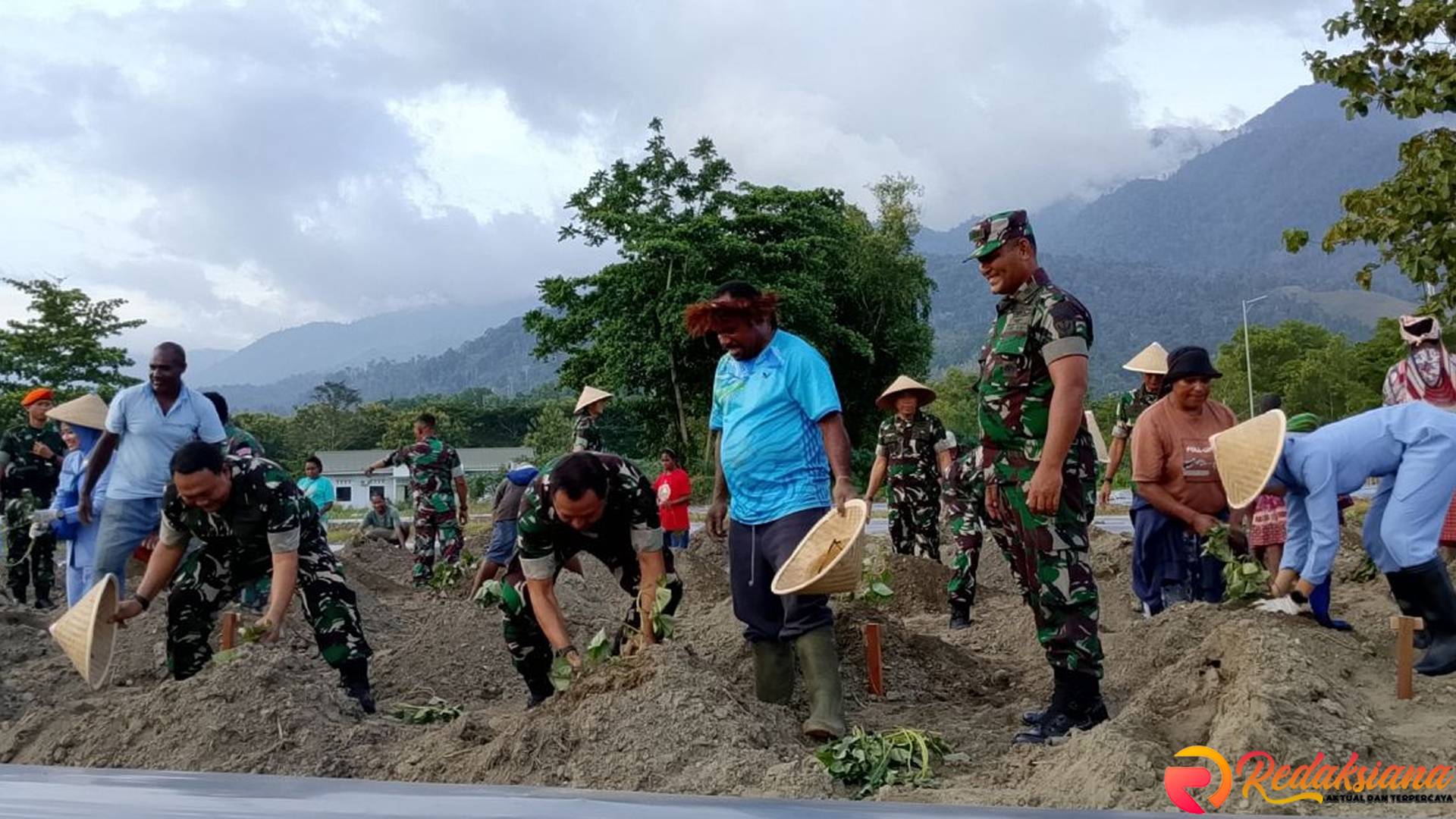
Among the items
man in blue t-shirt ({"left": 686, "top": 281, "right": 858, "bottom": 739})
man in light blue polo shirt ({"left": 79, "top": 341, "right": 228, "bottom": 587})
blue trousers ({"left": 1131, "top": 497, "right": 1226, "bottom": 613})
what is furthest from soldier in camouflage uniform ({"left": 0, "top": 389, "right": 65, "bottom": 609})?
blue trousers ({"left": 1131, "top": 497, "right": 1226, "bottom": 613})

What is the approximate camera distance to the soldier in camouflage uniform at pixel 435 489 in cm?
1004

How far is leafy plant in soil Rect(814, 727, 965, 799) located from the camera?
3330 mm

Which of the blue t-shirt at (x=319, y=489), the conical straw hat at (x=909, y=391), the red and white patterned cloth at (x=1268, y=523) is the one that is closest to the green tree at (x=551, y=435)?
the blue t-shirt at (x=319, y=489)

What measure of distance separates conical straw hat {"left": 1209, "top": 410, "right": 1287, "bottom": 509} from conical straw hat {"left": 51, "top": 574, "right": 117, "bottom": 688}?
4.19 m

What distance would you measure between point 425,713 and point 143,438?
6.89 feet

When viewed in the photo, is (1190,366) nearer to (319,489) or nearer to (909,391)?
(909,391)

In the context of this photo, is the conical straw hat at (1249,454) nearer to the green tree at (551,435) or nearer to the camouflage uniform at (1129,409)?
the camouflage uniform at (1129,409)

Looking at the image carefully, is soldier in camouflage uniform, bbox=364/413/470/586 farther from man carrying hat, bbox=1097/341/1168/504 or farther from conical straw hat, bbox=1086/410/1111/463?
man carrying hat, bbox=1097/341/1168/504

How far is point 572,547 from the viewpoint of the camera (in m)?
4.51

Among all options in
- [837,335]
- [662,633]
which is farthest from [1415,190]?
[837,335]

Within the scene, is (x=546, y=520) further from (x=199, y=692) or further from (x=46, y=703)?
(x=46, y=703)

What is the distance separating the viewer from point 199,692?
4.14 meters

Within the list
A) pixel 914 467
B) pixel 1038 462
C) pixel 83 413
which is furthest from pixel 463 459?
pixel 1038 462

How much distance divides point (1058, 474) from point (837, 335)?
29947 mm
